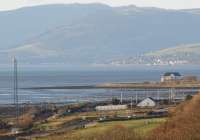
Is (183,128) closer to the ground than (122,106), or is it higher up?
higher up

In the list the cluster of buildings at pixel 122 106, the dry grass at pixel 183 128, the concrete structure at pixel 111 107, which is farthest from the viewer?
the cluster of buildings at pixel 122 106

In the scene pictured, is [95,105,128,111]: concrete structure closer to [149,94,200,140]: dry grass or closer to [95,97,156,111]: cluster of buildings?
[95,97,156,111]: cluster of buildings

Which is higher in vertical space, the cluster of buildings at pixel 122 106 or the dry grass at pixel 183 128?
the dry grass at pixel 183 128

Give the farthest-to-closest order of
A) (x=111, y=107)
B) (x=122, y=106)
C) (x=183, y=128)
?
1. (x=122, y=106)
2. (x=111, y=107)
3. (x=183, y=128)

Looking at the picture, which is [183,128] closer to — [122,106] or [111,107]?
[111,107]

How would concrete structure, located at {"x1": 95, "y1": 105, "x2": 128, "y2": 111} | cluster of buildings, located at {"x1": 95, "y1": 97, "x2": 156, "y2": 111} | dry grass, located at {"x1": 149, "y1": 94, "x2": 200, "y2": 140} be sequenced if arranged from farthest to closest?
cluster of buildings, located at {"x1": 95, "y1": 97, "x2": 156, "y2": 111} → concrete structure, located at {"x1": 95, "y1": 105, "x2": 128, "y2": 111} → dry grass, located at {"x1": 149, "y1": 94, "x2": 200, "y2": 140}

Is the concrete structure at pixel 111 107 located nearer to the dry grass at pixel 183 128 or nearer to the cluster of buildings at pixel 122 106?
the cluster of buildings at pixel 122 106

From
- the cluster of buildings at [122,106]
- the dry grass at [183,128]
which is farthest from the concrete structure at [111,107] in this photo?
the dry grass at [183,128]

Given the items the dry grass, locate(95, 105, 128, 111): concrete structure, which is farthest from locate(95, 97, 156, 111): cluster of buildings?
the dry grass

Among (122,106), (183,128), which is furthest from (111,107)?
(183,128)

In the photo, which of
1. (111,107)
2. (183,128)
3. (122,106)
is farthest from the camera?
(122,106)

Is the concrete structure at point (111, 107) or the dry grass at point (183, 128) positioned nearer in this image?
the dry grass at point (183, 128)

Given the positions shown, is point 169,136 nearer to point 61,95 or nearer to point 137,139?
point 137,139

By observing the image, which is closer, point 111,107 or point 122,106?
point 111,107
